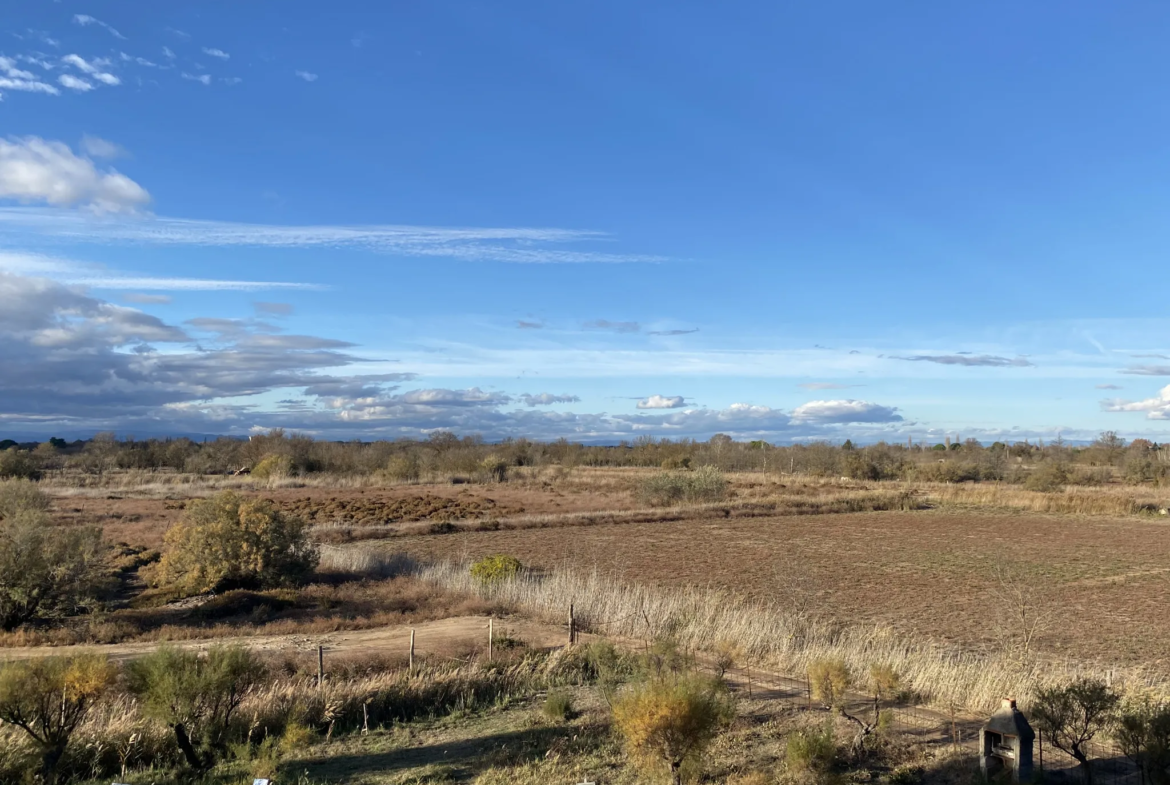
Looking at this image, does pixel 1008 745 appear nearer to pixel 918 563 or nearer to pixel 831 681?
pixel 831 681

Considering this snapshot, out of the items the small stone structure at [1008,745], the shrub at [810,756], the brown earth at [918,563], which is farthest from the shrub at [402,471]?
the small stone structure at [1008,745]

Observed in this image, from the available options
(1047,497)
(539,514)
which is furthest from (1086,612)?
(1047,497)

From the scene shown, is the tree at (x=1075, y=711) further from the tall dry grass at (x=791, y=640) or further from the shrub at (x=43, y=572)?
the shrub at (x=43, y=572)

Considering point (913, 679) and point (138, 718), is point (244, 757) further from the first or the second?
point (913, 679)

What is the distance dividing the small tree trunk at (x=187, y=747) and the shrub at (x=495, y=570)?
1122 centimetres

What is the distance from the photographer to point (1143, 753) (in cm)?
642

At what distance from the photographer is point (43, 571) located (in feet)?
54.9

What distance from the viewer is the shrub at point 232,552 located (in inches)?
795

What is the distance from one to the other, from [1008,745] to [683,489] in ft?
147

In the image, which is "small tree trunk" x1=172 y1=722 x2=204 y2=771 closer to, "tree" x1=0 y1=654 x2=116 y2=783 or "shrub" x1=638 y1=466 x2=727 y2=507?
"tree" x1=0 y1=654 x2=116 y2=783

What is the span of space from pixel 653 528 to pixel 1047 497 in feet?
98.9

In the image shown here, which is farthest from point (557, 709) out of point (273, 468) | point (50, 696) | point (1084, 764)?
point (273, 468)

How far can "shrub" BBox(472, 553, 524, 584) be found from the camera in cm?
1973

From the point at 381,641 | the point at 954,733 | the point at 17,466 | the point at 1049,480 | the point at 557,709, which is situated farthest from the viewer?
the point at 1049,480
